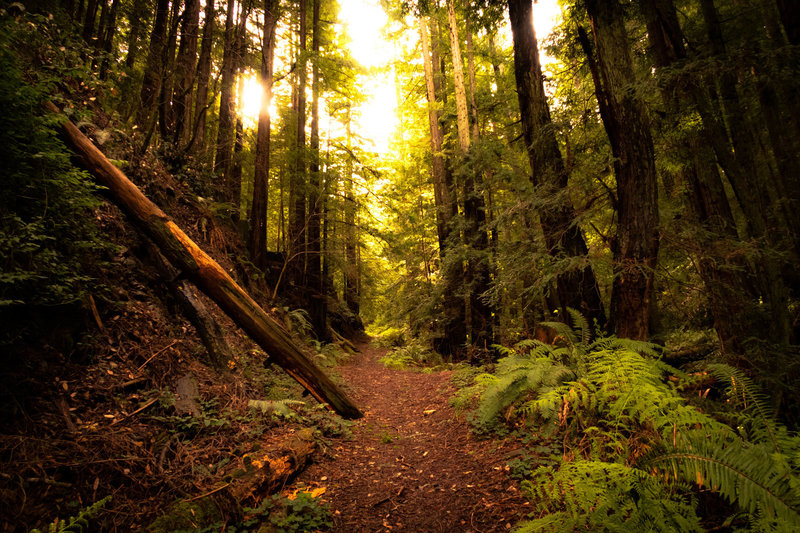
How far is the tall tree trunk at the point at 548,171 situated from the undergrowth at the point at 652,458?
2.06 metres

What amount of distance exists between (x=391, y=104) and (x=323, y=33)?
595 cm

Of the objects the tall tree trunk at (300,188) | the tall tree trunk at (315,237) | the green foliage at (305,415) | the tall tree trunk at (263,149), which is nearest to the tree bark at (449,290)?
the tall tree trunk at (315,237)

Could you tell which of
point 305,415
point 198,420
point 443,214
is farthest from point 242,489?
point 443,214

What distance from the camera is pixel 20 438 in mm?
2539

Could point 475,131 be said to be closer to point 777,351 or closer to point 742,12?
point 742,12

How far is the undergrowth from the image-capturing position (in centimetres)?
189

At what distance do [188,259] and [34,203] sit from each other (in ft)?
5.60

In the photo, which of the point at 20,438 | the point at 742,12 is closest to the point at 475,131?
the point at 742,12

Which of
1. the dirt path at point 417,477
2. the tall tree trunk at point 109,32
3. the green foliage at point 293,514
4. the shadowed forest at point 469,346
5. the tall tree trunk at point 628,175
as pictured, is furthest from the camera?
the tall tree trunk at point 109,32

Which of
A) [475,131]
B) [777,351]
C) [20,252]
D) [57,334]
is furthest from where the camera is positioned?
[475,131]

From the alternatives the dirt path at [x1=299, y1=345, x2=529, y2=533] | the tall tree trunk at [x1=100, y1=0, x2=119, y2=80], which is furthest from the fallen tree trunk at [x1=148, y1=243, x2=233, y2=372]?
the tall tree trunk at [x1=100, y1=0, x2=119, y2=80]

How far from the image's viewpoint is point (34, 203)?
3.34m

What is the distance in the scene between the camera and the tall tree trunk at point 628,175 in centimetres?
443

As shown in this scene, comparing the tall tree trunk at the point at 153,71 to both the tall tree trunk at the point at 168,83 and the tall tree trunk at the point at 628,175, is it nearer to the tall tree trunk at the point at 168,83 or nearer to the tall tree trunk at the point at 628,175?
the tall tree trunk at the point at 168,83
